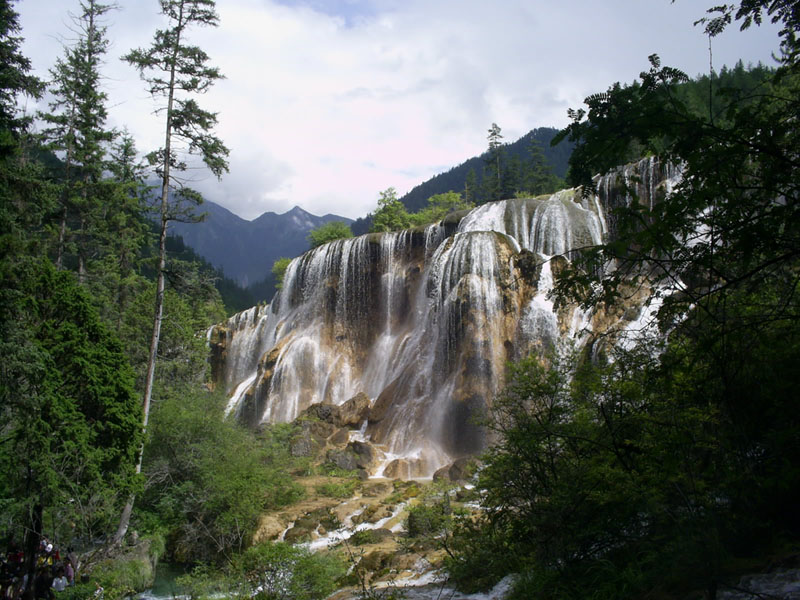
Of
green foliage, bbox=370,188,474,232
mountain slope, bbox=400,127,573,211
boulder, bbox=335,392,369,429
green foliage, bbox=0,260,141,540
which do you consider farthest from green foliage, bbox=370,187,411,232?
mountain slope, bbox=400,127,573,211

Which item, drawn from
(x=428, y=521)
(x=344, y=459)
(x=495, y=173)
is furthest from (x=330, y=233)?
(x=428, y=521)

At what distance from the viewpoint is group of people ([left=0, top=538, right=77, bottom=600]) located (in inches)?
373

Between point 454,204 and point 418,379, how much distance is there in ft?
112

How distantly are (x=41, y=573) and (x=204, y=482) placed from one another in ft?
17.2

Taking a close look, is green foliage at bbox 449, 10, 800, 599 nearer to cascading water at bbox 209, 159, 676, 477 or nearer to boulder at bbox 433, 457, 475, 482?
boulder at bbox 433, 457, 475, 482

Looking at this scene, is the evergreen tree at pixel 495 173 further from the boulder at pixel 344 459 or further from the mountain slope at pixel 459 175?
the mountain slope at pixel 459 175

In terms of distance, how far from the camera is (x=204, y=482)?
14750 mm

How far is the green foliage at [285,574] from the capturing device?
7.73 meters

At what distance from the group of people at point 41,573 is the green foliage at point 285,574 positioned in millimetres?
3740

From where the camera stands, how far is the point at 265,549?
840cm

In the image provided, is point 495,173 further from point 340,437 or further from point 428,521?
point 428,521

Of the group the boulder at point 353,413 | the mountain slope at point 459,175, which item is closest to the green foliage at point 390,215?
the boulder at point 353,413

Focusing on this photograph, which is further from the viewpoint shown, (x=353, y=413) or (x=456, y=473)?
(x=353, y=413)

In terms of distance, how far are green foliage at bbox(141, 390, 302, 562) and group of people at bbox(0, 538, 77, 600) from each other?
3.01 metres
